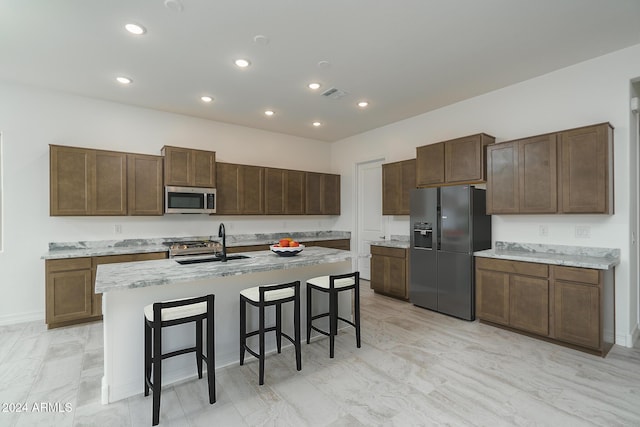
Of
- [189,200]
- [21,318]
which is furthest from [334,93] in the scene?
[21,318]

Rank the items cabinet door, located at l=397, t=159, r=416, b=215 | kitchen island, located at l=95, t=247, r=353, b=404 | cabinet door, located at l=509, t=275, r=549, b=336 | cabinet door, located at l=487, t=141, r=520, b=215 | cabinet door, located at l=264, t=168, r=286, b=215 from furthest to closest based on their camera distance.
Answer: cabinet door, located at l=264, t=168, r=286, b=215 < cabinet door, located at l=397, t=159, r=416, b=215 < cabinet door, located at l=487, t=141, r=520, b=215 < cabinet door, located at l=509, t=275, r=549, b=336 < kitchen island, located at l=95, t=247, r=353, b=404

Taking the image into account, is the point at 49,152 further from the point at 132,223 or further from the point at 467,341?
the point at 467,341

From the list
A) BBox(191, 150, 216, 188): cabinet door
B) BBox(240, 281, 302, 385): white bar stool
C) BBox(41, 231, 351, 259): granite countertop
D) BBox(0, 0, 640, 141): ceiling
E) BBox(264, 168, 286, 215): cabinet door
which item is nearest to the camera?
BBox(0, 0, 640, 141): ceiling

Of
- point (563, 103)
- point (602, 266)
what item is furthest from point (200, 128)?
point (602, 266)

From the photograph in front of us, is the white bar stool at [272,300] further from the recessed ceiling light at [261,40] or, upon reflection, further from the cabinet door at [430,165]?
the cabinet door at [430,165]

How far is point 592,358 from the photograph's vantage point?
2.84 m

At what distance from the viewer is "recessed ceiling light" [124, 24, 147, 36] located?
8.51ft

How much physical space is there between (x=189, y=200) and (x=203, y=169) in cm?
53

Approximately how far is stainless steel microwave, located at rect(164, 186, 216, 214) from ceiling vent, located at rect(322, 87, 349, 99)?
2.28 m

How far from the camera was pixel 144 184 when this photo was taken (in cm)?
437

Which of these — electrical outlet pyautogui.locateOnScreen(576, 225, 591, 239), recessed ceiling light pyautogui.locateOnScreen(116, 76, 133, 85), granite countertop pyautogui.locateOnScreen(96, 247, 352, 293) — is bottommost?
granite countertop pyautogui.locateOnScreen(96, 247, 352, 293)

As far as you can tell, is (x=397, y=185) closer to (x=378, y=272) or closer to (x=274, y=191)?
(x=378, y=272)

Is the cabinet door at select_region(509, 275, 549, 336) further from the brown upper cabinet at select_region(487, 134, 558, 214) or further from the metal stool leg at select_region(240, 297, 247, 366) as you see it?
the metal stool leg at select_region(240, 297, 247, 366)

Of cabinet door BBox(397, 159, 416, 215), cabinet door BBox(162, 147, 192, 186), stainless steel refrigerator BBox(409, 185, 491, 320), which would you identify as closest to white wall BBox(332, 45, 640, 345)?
stainless steel refrigerator BBox(409, 185, 491, 320)
